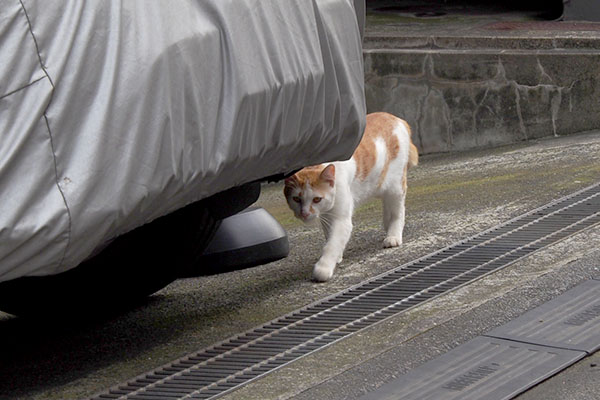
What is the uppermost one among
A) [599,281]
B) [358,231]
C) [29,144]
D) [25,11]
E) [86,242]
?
[25,11]

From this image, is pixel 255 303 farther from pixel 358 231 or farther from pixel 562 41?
pixel 562 41

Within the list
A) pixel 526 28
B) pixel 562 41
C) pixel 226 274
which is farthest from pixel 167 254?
pixel 526 28

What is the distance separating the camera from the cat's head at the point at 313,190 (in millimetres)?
4648

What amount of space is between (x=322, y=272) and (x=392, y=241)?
666 mm

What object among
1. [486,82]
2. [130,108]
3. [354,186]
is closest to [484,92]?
[486,82]

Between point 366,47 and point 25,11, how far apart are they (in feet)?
21.9

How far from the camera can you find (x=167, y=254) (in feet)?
13.0

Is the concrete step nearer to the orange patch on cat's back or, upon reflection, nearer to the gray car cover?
the orange patch on cat's back

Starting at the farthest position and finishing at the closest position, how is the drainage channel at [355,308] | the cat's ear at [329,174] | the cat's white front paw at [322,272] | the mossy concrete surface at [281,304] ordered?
the cat's ear at [329,174] → the cat's white front paw at [322,272] → the mossy concrete surface at [281,304] → the drainage channel at [355,308]

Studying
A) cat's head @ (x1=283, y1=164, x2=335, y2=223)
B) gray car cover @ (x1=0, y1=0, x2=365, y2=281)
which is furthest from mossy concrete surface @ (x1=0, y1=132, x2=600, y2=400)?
gray car cover @ (x1=0, y1=0, x2=365, y2=281)

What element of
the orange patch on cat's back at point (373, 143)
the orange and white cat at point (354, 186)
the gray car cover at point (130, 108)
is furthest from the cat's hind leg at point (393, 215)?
the gray car cover at point (130, 108)

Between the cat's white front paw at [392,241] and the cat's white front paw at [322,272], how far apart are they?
58 cm

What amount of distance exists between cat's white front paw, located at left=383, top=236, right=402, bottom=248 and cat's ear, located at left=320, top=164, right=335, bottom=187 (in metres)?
0.52

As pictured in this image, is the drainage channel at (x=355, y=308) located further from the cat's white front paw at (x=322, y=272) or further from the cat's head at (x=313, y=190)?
the cat's head at (x=313, y=190)
